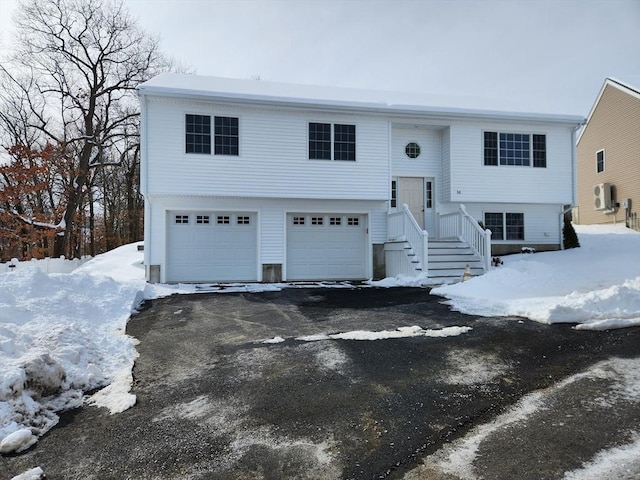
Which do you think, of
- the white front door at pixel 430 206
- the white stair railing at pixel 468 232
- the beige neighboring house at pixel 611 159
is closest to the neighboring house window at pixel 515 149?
the white front door at pixel 430 206

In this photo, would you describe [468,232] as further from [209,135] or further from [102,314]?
[102,314]

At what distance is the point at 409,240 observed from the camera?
38.6 ft

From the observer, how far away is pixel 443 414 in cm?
320

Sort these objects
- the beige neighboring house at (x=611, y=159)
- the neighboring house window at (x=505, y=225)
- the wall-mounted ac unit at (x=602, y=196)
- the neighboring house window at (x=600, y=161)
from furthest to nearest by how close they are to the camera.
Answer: the neighboring house window at (x=600, y=161)
the wall-mounted ac unit at (x=602, y=196)
the beige neighboring house at (x=611, y=159)
the neighboring house window at (x=505, y=225)

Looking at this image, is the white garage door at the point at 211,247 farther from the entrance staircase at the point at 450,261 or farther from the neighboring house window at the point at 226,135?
the entrance staircase at the point at 450,261

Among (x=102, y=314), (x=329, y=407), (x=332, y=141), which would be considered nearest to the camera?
(x=329, y=407)

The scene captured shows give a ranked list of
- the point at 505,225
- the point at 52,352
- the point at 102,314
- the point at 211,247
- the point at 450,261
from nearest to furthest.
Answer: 1. the point at 52,352
2. the point at 102,314
3. the point at 450,261
4. the point at 211,247
5. the point at 505,225

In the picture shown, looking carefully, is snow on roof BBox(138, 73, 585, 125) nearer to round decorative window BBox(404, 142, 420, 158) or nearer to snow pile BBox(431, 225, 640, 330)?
round decorative window BBox(404, 142, 420, 158)

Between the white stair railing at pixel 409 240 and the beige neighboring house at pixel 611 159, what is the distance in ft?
39.7

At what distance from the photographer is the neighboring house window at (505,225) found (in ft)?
46.1

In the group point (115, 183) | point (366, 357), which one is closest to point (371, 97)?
point (366, 357)

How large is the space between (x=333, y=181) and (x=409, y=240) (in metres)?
2.98

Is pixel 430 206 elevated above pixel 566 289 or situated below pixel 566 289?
above

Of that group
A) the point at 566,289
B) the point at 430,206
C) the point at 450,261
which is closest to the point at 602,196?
the point at 430,206
